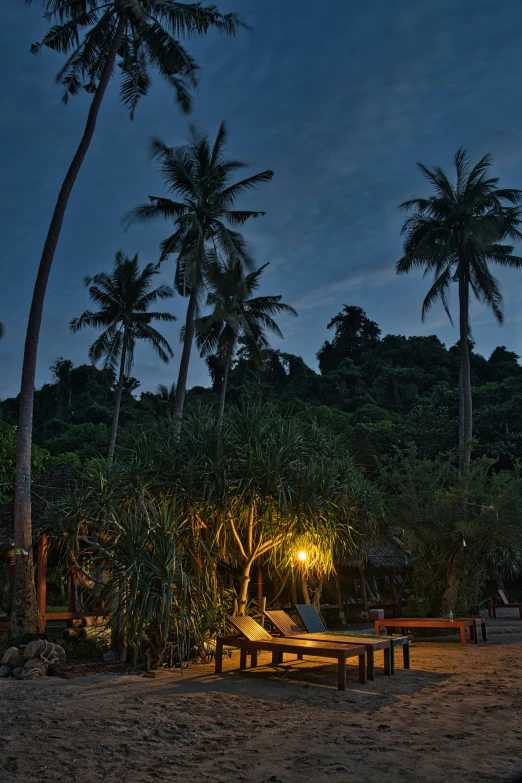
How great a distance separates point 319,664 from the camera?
9.11m

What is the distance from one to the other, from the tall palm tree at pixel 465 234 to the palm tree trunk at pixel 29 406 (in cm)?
1238

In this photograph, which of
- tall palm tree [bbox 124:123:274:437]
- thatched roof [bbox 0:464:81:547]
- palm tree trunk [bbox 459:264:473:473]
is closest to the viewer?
thatched roof [bbox 0:464:81:547]

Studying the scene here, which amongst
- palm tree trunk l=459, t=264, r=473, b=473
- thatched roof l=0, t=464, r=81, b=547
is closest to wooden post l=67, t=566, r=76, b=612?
thatched roof l=0, t=464, r=81, b=547

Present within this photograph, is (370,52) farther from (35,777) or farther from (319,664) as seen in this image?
(35,777)

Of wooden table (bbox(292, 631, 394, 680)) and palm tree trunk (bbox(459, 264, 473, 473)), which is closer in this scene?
wooden table (bbox(292, 631, 394, 680))

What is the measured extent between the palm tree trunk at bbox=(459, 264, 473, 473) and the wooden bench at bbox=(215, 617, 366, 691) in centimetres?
1002

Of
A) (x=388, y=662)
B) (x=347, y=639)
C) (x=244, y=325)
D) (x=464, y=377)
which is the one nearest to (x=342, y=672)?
(x=347, y=639)

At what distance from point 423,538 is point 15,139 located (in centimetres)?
1333

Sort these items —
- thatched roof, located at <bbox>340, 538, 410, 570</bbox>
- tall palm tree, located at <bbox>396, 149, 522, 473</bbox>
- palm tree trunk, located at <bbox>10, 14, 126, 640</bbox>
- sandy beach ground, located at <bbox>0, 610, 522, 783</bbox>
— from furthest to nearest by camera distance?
1. tall palm tree, located at <bbox>396, 149, 522, 473</bbox>
2. thatched roof, located at <bbox>340, 538, 410, 570</bbox>
3. palm tree trunk, located at <bbox>10, 14, 126, 640</bbox>
4. sandy beach ground, located at <bbox>0, 610, 522, 783</bbox>

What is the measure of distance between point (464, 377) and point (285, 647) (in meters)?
14.6

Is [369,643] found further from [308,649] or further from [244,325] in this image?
[244,325]

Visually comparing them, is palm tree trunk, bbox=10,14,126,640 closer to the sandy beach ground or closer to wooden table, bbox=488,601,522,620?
the sandy beach ground

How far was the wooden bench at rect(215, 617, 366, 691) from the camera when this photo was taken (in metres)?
7.16

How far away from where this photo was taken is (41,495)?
12586 mm
